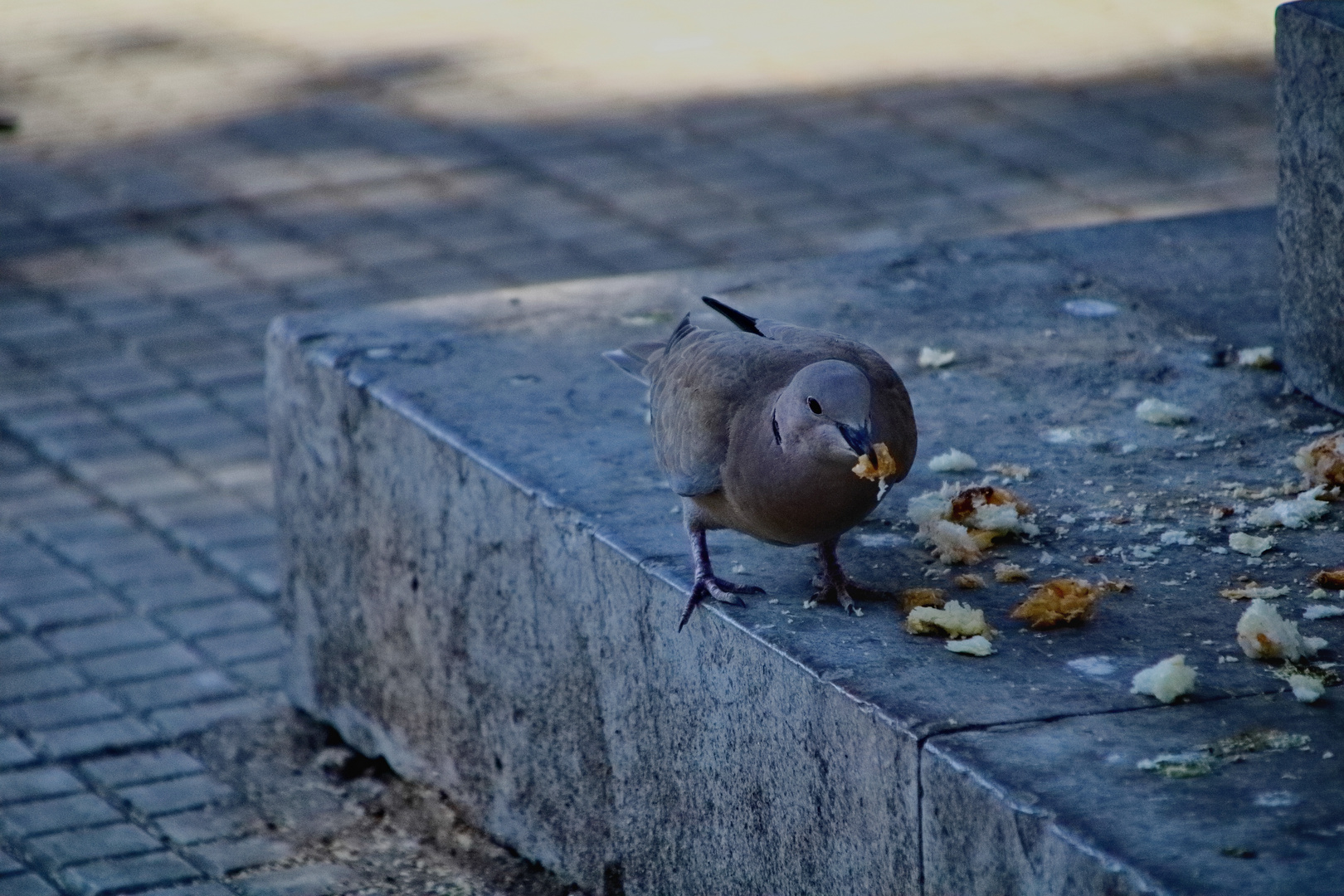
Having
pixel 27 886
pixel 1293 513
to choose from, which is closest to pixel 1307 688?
pixel 1293 513

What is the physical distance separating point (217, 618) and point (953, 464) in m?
2.14

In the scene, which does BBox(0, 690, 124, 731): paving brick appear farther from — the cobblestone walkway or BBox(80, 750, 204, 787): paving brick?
BBox(80, 750, 204, 787): paving brick

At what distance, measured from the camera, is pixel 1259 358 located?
4.17m

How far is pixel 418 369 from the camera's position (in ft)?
13.9

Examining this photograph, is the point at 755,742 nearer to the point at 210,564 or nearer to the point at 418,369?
the point at 418,369

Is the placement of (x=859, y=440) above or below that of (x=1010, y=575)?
above

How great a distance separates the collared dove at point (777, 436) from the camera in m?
2.84

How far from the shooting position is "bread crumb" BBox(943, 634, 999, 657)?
294 centimetres

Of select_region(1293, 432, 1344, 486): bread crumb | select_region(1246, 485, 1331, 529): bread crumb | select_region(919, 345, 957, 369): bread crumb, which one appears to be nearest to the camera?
select_region(1246, 485, 1331, 529): bread crumb

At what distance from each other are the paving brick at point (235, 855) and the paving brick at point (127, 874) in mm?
33

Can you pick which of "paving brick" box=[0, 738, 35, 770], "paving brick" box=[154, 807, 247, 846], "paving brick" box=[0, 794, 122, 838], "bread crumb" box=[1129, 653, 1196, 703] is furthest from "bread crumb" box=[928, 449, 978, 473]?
"paving brick" box=[0, 738, 35, 770]

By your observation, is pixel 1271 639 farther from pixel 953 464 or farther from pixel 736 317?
pixel 736 317

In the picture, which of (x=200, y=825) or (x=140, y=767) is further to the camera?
(x=140, y=767)

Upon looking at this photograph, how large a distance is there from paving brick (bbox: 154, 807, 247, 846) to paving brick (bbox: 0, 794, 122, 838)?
0.11m
